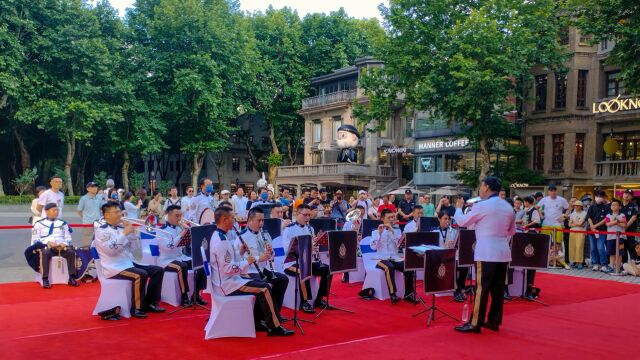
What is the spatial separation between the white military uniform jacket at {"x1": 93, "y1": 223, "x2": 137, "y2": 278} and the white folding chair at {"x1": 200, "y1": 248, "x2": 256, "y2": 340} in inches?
76.0

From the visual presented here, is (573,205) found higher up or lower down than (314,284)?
higher up

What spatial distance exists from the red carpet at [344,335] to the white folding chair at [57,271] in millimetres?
1119

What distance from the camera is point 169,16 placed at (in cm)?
3897

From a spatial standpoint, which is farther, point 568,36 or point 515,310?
point 568,36

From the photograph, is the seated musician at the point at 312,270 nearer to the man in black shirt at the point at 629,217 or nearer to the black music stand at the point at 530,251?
the black music stand at the point at 530,251

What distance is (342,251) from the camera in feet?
32.2

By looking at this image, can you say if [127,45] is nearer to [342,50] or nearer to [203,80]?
[203,80]

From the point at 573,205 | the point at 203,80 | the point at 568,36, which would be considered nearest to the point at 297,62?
the point at 203,80

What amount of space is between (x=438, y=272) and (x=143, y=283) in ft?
15.3

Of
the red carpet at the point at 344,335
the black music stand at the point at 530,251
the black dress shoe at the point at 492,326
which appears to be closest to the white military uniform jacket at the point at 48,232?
the red carpet at the point at 344,335

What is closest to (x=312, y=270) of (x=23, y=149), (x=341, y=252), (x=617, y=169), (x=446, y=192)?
(x=341, y=252)

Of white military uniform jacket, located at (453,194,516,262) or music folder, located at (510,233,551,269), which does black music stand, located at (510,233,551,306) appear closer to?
music folder, located at (510,233,551,269)

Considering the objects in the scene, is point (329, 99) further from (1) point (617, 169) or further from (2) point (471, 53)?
(1) point (617, 169)

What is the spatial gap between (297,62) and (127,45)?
50.8 feet
